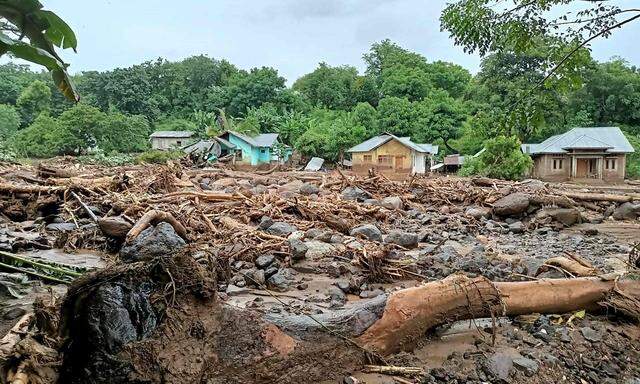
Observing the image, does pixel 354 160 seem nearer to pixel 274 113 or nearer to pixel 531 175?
pixel 531 175

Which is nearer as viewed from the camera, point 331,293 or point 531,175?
point 331,293

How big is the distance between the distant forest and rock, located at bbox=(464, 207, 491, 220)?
410 inches

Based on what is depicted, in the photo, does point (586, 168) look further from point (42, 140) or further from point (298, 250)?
point (42, 140)

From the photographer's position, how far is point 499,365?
3252 mm

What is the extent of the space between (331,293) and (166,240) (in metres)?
2.07

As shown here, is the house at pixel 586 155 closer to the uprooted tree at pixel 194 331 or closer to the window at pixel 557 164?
the window at pixel 557 164

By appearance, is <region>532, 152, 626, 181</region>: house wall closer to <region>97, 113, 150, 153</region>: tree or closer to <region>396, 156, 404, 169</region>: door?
<region>396, 156, 404, 169</region>: door

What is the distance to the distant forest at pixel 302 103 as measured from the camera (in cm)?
3225

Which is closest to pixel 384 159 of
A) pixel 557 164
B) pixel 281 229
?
pixel 557 164

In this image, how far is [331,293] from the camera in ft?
15.9

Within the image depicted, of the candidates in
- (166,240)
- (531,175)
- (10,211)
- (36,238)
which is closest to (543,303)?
(166,240)

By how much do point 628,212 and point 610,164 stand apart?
2012 centimetres

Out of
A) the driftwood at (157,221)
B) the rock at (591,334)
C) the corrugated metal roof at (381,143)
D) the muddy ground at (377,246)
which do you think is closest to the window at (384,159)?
the corrugated metal roof at (381,143)

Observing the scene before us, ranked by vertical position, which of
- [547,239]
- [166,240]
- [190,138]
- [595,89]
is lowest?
[547,239]
